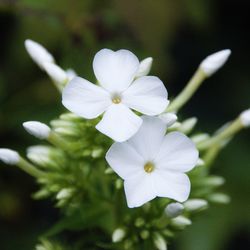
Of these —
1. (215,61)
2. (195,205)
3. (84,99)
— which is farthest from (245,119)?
(84,99)

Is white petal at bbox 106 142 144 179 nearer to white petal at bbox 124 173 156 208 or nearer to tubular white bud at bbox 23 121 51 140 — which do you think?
white petal at bbox 124 173 156 208

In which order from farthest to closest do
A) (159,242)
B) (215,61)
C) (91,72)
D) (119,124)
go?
(91,72) → (215,61) → (159,242) → (119,124)

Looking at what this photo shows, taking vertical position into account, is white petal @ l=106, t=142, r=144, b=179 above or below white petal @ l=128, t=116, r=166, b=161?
below

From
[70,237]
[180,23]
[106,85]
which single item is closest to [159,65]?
[180,23]

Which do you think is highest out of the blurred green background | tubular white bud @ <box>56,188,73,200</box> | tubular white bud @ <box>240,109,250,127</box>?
the blurred green background

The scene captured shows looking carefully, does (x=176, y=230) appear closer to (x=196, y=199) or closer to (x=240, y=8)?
(x=196, y=199)

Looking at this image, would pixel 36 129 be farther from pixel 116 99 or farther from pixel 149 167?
pixel 149 167

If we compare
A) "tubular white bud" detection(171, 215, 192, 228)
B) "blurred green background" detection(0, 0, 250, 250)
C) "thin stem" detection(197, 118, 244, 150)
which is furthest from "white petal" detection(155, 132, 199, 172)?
"blurred green background" detection(0, 0, 250, 250)
